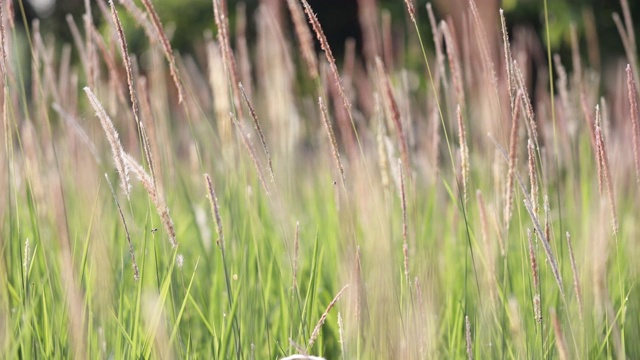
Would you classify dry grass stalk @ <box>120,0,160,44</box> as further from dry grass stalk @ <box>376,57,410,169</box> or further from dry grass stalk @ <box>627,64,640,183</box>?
dry grass stalk @ <box>627,64,640,183</box>

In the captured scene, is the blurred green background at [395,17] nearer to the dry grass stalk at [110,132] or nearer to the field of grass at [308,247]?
the field of grass at [308,247]

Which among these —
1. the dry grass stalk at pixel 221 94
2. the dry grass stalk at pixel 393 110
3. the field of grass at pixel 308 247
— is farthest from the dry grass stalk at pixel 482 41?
the dry grass stalk at pixel 221 94

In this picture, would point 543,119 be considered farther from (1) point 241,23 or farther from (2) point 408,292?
(2) point 408,292

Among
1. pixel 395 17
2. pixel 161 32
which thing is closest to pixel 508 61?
pixel 161 32

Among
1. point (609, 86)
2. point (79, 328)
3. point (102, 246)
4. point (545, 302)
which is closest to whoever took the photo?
point (79, 328)

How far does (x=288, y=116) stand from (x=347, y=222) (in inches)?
36.2

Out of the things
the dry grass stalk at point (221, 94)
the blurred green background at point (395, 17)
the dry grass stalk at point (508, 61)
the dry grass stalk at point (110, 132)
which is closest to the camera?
the dry grass stalk at point (110, 132)

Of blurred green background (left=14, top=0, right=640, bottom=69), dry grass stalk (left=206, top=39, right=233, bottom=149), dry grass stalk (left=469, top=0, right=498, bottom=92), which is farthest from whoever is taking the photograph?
blurred green background (left=14, top=0, right=640, bottom=69)

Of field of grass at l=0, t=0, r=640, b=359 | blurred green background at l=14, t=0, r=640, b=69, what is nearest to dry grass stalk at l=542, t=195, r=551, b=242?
field of grass at l=0, t=0, r=640, b=359

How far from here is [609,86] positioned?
5.67 m

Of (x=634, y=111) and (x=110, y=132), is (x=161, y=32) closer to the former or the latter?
(x=110, y=132)

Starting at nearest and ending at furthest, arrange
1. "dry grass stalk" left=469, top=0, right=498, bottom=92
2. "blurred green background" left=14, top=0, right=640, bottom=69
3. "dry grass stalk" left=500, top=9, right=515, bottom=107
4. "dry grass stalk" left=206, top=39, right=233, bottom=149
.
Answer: "dry grass stalk" left=500, top=9, right=515, bottom=107 → "dry grass stalk" left=469, top=0, right=498, bottom=92 → "dry grass stalk" left=206, top=39, right=233, bottom=149 → "blurred green background" left=14, top=0, right=640, bottom=69

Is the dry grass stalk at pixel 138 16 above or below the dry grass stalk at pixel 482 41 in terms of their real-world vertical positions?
above

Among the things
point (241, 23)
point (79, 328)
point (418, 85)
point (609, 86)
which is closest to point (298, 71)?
point (418, 85)
